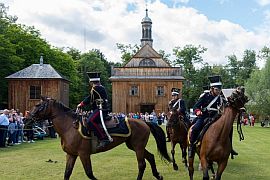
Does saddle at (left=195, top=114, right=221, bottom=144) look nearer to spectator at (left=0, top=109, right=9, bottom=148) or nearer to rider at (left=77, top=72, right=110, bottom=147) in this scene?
rider at (left=77, top=72, right=110, bottom=147)

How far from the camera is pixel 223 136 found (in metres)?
9.31

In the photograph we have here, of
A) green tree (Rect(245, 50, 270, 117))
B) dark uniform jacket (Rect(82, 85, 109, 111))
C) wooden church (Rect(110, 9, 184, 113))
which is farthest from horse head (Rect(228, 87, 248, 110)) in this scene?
wooden church (Rect(110, 9, 184, 113))

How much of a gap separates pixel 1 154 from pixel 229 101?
40.1 ft

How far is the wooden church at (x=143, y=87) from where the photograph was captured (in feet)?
195

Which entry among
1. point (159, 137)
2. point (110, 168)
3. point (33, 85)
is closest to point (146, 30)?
point (33, 85)

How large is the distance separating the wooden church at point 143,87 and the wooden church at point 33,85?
15117 mm

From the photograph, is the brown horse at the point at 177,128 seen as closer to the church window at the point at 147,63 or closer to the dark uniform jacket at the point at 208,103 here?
the dark uniform jacket at the point at 208,103

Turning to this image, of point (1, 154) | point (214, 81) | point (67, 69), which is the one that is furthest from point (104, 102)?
point (67, 69)

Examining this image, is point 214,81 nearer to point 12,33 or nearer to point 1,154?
point 1,154

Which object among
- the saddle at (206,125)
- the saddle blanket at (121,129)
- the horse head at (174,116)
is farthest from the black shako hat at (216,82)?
the horse head at (174,116)

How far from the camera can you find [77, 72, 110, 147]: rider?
34.8ft

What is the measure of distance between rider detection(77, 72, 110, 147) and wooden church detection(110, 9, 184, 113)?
4833cm

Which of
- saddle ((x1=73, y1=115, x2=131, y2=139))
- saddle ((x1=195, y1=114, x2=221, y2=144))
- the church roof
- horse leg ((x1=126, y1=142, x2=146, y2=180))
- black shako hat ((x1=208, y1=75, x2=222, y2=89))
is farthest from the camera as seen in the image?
the church roof

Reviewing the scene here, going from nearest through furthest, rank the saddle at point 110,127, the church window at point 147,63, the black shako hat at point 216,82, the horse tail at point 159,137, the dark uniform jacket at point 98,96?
1. the black shako hat at point 216,82
2. the saddle at point 110,127
3. the dark uniform jacket at point 98,96
4. the horse tail at point 159,137
5. the church window at point 147,63
